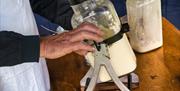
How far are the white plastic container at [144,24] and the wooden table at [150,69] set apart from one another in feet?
0.11

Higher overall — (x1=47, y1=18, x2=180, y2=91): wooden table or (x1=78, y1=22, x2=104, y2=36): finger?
(x1=78, y1=22, x2=104, y2=36): finger

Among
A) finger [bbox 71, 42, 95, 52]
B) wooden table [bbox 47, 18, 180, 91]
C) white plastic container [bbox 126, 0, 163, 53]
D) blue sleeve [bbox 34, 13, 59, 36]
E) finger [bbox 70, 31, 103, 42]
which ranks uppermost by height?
finger [bbox 70, 31, 103, 42]

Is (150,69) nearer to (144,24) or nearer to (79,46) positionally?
(144,24)

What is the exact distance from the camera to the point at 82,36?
2.71 ft

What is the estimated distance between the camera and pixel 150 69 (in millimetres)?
1082

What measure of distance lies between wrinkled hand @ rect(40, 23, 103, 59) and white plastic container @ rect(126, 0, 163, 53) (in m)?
0.30

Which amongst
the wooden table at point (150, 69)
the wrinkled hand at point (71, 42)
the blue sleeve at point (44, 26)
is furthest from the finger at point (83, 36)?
the blue sleeve at point (44, 26)

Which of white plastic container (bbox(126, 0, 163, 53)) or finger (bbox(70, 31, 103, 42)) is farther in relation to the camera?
white plastic container (bbox(126, 0, 163, 53))

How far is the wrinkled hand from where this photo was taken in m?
0.83

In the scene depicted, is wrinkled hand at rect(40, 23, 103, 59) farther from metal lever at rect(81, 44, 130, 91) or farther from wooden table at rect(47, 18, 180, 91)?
wooden table at rect(47, 18, 180, 91)

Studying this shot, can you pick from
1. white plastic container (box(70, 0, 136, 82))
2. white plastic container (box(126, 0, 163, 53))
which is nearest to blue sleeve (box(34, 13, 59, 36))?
white plastic container (box(126, 0, 163, 53))

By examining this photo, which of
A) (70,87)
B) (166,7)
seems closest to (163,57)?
(70,87)

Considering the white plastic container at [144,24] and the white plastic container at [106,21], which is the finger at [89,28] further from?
the white plastic container at [144,24]

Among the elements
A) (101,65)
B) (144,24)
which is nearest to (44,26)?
(144,24)
